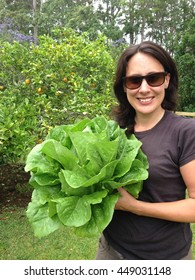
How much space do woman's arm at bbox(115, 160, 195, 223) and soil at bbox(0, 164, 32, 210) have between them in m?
4.19

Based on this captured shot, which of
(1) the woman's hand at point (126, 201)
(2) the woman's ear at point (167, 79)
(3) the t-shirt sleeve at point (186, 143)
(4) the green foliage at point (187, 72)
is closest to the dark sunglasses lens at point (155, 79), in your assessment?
(2) the woman's ear at point (167, 79)

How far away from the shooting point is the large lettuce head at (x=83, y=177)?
1446 mm

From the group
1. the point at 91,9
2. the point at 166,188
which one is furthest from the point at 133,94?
the point at 91,9

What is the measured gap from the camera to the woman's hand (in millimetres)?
1584

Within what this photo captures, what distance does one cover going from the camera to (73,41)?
5773 millimetres

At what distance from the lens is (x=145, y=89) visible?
5.43ft

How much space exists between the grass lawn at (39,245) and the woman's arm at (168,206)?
2.59 m

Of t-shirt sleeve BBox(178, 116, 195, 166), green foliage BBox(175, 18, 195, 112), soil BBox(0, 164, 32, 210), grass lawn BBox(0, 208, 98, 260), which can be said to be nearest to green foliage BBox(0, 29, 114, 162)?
soil BBox(0, 164, 32, 210)

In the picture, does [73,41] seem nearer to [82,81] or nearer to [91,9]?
[82,81]

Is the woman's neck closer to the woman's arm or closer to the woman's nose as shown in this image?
the woman's nose

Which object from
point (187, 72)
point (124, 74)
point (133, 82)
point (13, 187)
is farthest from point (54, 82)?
point (187, 72)
